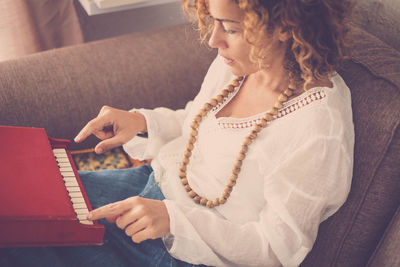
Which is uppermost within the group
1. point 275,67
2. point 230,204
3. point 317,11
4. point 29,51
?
point 317,11

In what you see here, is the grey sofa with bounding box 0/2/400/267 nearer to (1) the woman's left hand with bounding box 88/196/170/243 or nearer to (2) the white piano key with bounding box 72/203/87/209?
(1) the woman's left hand with bounding box 88/196/170/243

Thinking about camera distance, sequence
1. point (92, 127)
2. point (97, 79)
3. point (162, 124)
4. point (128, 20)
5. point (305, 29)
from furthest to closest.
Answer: point (128, 20)
point (97, 79)
point (162, 124)
point (92, 127)
point (305, 29)

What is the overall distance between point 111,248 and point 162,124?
1.18ft

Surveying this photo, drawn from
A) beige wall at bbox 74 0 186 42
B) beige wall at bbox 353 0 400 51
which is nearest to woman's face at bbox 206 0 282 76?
beige wall at bbox 353 0 400 51

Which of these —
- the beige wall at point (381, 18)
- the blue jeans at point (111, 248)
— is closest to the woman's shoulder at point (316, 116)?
A: the beige wall at point (381, 18)

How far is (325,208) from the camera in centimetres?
80

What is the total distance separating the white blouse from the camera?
77 cm

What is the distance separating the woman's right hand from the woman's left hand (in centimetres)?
22

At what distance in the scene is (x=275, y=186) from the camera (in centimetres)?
79

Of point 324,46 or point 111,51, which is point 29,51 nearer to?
point 111,51

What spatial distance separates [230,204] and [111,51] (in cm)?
69

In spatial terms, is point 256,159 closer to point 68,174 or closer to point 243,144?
point 243,144

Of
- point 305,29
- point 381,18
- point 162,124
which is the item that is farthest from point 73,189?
point 381,18

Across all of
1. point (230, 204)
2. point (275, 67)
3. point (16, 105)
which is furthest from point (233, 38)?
point (16, 105)
